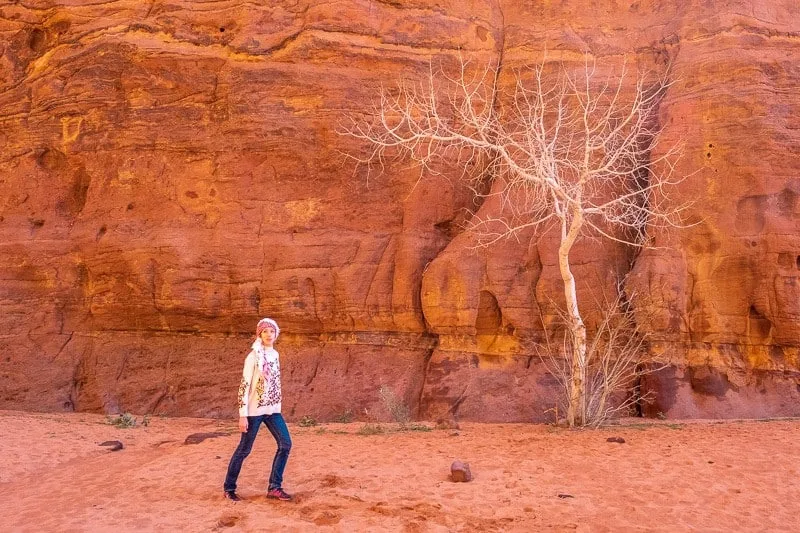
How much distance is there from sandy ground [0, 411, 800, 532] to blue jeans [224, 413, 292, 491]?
20 cm

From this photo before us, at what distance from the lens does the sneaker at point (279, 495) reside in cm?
574

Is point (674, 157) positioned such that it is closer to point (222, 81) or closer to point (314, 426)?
point (314, 426)

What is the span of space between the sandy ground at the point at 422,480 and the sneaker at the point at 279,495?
85 mm

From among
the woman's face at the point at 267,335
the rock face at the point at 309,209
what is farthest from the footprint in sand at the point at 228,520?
the rock face at the point at 309,209

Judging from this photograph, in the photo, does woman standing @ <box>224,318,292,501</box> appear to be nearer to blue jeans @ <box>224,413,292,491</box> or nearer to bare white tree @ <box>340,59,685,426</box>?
blue jeans @ <box>224,413,292,491</box>

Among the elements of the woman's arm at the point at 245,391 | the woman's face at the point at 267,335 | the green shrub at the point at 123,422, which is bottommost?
the green shrub at the point at 123,422

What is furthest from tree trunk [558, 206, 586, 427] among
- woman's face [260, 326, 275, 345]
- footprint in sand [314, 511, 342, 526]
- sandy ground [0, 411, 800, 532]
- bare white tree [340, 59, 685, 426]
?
woman's face [260, 326, 275, 345]

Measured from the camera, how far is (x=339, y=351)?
1299cm

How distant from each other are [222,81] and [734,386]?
11.2 m

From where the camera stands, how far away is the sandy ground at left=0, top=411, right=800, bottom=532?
17.3 feet

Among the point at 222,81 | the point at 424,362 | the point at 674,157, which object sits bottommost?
the point at 424,362

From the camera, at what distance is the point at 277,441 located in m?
5.75

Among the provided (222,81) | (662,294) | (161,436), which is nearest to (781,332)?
A: (662,294)

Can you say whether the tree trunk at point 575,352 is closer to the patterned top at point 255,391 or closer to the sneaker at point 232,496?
the patterned top at point 255,391
